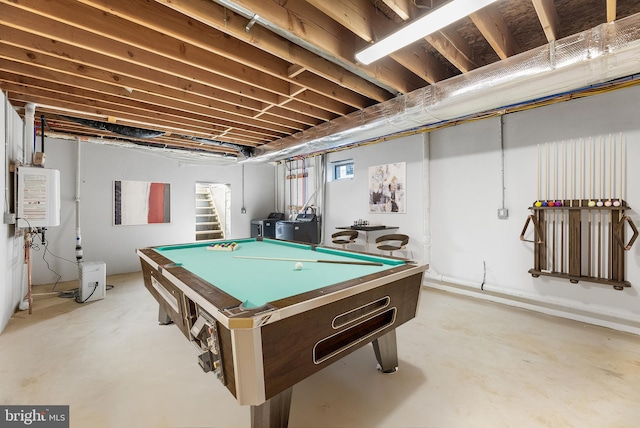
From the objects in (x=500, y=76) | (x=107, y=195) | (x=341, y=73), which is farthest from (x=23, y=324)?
(x=500, y=76)

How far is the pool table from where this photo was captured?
1169 millimetres

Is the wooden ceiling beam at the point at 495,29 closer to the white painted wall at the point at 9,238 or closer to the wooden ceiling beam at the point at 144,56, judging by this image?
the wooden ceiling beam at the point at 144,56

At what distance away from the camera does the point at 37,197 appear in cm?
329

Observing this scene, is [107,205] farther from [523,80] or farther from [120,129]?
[523,80]

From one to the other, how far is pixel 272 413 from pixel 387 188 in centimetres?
411

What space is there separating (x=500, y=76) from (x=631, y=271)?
2.41 meters

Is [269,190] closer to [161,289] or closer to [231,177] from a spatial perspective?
[231,177]

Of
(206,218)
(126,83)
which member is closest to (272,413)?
(126,83)

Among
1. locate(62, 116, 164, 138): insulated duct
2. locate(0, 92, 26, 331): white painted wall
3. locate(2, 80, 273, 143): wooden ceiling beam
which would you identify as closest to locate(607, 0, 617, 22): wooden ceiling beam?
locate(2, 80, 273, 143): wooden ceiling beam

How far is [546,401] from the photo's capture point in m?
1.85

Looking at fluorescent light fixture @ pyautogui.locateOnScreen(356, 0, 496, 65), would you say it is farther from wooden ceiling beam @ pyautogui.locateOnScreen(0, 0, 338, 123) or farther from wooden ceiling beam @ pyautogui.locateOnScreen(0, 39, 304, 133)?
wooden ceiling beam @ pyautogui.locateOnScreen(0, 39, 304, 133)

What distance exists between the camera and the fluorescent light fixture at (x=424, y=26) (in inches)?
63.0

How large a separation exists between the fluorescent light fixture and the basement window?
3463mm

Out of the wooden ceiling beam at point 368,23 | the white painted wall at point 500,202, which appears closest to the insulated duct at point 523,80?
the wooden ceiling beam at point 368,23
